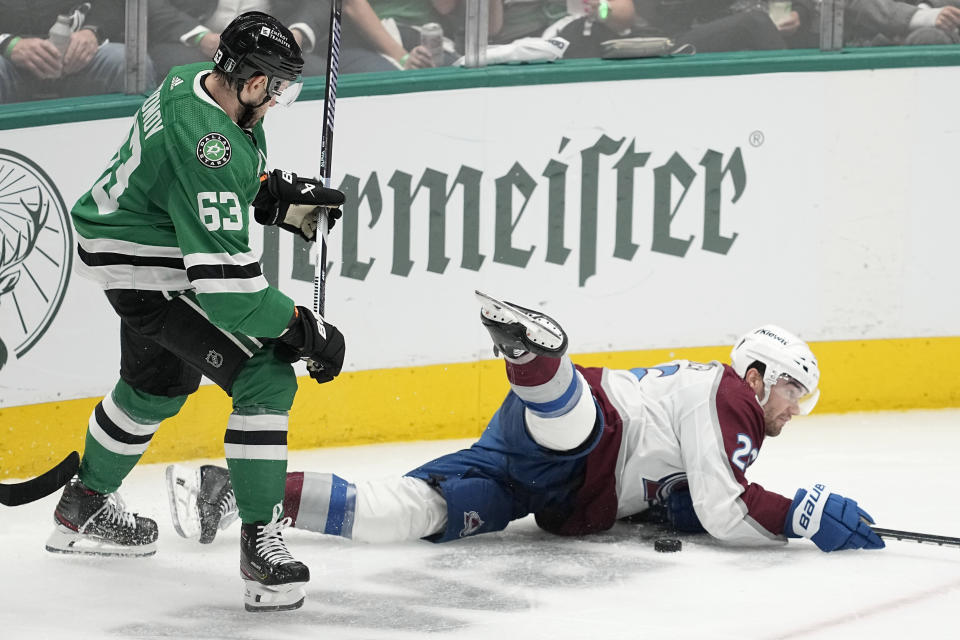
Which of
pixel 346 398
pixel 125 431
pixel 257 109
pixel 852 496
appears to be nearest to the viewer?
pixel 257 109

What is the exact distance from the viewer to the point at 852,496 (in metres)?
4.37

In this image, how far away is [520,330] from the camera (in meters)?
3.40

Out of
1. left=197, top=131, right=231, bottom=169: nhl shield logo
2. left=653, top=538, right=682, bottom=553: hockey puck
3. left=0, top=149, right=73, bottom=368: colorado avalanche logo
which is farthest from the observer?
left=0, top=149, right=73, bottom=368: colorado avalanche logo

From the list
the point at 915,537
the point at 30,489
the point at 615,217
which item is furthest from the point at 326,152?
the point at 915,537

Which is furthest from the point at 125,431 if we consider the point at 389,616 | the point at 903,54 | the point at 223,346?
the point at 903,54

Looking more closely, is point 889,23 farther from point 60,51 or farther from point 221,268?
point 221,268

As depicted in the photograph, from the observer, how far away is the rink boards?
434 cm

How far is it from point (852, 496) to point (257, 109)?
2142 millimetres

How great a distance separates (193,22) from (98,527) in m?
1.62

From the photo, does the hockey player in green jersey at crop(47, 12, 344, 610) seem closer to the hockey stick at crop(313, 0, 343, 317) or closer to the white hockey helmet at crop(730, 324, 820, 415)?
the hockey stick at crop(313, 0, 343, 317)

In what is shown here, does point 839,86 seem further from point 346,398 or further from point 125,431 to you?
point 125,431

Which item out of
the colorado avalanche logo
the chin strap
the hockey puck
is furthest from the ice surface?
the chin strap

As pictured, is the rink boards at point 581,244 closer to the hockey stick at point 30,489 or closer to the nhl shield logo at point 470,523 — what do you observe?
the hockey stick at point 30,489

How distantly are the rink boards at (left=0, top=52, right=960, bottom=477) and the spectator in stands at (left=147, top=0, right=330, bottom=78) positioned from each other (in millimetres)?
267
